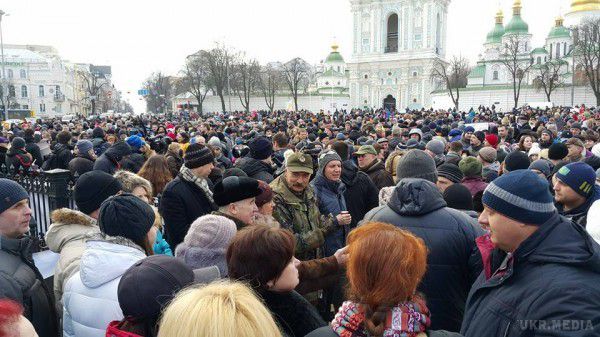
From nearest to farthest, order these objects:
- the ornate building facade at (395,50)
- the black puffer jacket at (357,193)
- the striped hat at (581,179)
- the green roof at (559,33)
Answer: the striped hat at (581,179) → the black puffer jacket at (357,193) → the ornate building facade at (395,50) → the green roof at (559,33)

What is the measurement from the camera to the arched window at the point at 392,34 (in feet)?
232

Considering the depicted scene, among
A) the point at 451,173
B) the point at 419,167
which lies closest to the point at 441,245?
the point at 419,167

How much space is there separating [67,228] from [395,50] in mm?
71757

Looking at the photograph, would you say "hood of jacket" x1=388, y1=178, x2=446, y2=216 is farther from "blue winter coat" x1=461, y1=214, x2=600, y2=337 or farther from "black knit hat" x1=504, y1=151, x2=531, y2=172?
"black knit hat" x1=504, y1=151, x2=531, y2=172

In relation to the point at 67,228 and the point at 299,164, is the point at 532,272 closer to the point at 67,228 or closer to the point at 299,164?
the point at 299,164

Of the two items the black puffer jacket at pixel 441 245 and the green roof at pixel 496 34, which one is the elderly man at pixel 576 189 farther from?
the green roof at pixel 496 34

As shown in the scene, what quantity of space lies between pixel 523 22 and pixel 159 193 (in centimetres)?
7987

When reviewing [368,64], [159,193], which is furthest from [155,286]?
[368,64]

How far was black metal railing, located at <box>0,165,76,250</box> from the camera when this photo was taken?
238 inches

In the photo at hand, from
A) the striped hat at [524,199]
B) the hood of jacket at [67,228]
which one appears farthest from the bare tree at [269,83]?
the striped hat at [524,199]

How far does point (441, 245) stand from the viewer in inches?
109

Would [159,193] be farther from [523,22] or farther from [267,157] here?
[523,22]

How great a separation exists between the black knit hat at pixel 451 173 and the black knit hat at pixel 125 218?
9.78 feet

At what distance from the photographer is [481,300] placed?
7.34ft
